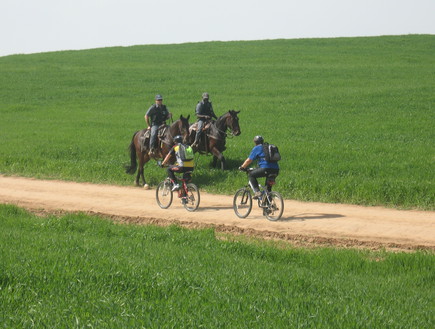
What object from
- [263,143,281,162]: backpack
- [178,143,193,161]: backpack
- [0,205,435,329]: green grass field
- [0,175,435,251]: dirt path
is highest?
[263,143,281,162]: backpack

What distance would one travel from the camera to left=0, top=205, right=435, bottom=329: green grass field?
7.98 m

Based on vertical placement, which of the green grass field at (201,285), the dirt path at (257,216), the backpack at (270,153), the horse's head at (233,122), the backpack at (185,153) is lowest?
the dirt path at (257,216)

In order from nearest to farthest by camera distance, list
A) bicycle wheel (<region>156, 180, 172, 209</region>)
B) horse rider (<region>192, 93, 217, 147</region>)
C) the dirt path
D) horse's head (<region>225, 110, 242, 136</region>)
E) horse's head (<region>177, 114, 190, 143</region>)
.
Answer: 1. the dirt path
2. bicycle wheel (<region>156, 180, 172, 209</region>)
3. horse's head (<region>177, 114, 190, 143</region>)
4. horse's head (<region>225, 110, 242, 136</region>)
5. horse rider (<region>192, 93, 217, 147</region>)

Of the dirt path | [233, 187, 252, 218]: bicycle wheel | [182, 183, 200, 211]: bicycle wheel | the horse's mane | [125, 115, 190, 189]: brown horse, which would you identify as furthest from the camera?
the horse's mane

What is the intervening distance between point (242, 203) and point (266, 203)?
0.79 meters

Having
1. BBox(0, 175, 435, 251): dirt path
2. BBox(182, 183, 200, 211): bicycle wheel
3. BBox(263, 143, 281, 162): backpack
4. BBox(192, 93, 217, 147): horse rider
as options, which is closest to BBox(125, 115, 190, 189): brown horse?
BBox(0, 175, 435, 251): dirt path

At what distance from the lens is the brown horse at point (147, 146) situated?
69.8 feet

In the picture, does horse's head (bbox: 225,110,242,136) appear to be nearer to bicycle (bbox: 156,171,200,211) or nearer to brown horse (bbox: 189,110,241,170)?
brown horse (bbox: 189,110,241,170)

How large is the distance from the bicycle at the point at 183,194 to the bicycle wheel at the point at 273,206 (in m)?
2.36

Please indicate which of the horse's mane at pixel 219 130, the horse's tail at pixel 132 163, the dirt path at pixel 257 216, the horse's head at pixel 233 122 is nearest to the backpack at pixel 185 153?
the dirt path at pixel 257 216

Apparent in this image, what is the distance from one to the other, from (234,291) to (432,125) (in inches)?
864

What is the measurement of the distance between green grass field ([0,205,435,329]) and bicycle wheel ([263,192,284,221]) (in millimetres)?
3047

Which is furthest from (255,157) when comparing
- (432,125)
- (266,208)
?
(432,125)

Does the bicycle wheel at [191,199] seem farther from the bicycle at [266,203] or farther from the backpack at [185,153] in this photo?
the bicycle at [266,203]
